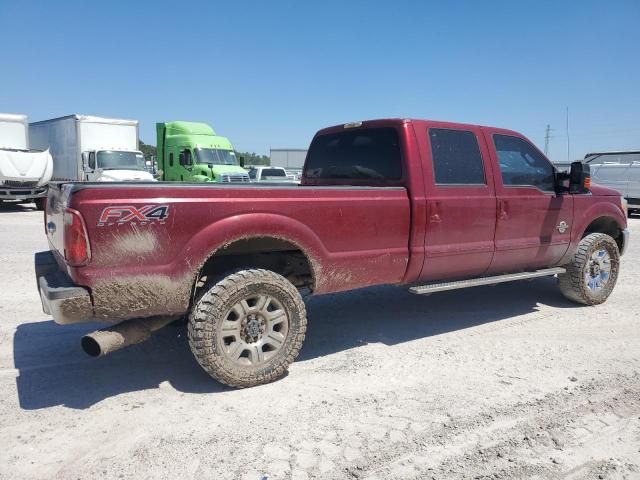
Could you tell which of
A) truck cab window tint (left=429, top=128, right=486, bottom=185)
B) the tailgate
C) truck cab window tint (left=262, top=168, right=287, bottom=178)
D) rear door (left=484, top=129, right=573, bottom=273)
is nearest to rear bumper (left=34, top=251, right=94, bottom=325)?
the tailgate

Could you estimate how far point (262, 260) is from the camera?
426cm

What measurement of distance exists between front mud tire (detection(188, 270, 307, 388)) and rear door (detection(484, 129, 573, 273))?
2.38 m

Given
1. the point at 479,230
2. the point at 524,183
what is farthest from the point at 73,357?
the point at 524,183

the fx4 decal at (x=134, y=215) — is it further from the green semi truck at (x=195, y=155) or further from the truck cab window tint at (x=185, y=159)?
the truck cab window tint at (x=185, y=159)

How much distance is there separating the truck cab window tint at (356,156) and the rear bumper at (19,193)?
14.4m

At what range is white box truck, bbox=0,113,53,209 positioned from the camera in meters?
17.0

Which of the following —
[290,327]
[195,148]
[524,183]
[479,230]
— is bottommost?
[290,327]

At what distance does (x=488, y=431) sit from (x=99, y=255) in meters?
2.62

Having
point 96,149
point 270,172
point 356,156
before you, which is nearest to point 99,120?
point 96,149

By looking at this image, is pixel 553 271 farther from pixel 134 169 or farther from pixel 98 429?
pixel 134 169

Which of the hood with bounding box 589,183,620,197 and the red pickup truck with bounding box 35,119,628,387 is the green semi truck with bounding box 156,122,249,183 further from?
the hood with bounding box 589,183,620,197

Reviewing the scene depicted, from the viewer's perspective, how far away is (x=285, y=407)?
3447 millimetres

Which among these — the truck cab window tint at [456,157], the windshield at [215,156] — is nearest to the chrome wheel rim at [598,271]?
the truck cab window tint at [456,157]

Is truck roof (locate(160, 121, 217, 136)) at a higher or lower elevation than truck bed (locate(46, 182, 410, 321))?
higher
